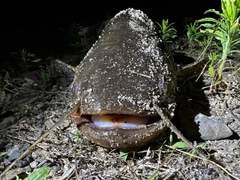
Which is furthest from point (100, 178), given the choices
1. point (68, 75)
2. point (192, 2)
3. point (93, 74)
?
point (192, 2)

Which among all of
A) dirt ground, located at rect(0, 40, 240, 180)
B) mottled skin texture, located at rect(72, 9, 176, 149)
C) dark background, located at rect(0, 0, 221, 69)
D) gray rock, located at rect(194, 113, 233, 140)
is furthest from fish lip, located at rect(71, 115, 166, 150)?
dark background, located at rect(0, 0, 221, 69)

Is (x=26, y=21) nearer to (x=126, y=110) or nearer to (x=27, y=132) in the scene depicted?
(x=27, y=132)

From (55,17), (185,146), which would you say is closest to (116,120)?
(185,146)

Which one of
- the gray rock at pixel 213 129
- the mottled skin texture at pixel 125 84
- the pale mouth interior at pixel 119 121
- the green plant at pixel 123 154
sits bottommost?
the green plant at pixel 123 154

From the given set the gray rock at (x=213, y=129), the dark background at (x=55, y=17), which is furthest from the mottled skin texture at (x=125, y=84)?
the dark background at (x=55, y=17)

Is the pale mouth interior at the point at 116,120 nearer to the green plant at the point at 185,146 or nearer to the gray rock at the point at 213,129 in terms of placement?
the green plant at the point at 185,146

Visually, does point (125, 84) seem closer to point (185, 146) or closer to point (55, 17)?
point (185, 146)
